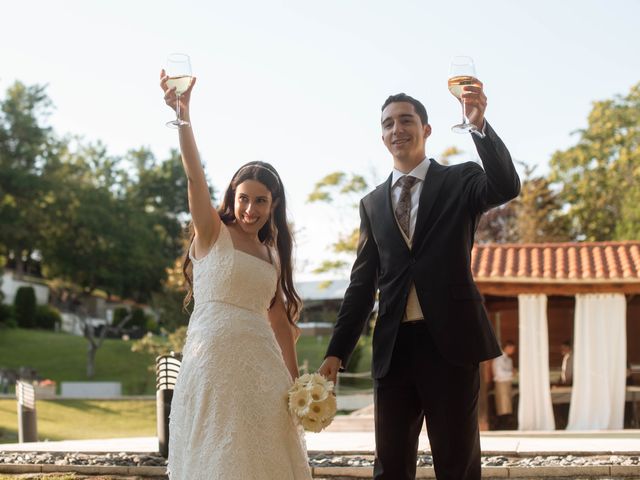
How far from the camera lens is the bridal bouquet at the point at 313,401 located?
147 inches

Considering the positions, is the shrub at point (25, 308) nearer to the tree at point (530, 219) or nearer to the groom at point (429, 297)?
the tree at point (530, 219)

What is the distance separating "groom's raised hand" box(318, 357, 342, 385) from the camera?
388cm

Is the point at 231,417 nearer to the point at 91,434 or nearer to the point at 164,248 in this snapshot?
the point at 91,434

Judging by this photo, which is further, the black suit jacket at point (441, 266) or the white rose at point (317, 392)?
the white rose at point (317, 392)

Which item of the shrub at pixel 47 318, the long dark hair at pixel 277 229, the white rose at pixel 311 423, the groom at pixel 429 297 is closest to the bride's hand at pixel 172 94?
the long dark hair at pixel 277 229

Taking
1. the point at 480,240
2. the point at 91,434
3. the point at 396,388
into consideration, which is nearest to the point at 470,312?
the point at 396,388

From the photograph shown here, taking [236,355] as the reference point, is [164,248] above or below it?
above

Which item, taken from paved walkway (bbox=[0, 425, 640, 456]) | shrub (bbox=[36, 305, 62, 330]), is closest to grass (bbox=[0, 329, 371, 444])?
shrub (bbox=[36, 305, 62, 330])

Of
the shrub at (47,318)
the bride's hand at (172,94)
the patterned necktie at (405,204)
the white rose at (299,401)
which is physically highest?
the bride's hand at (172,94)

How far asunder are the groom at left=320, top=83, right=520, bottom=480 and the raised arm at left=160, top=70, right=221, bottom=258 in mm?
741

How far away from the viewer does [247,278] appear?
3.98m

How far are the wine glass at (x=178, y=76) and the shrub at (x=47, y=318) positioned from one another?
42.0 m

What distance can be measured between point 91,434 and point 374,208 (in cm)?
1326

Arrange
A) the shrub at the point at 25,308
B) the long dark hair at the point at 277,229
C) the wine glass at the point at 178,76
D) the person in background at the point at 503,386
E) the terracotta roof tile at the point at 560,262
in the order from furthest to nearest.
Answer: the shrub at the point at 25,308 → the person in background at the point at 503,386 → the terracotta roof tile at the point at 560,262 → the long dark hair at the point at 277,229 → the wine glass at the point at 178,76
